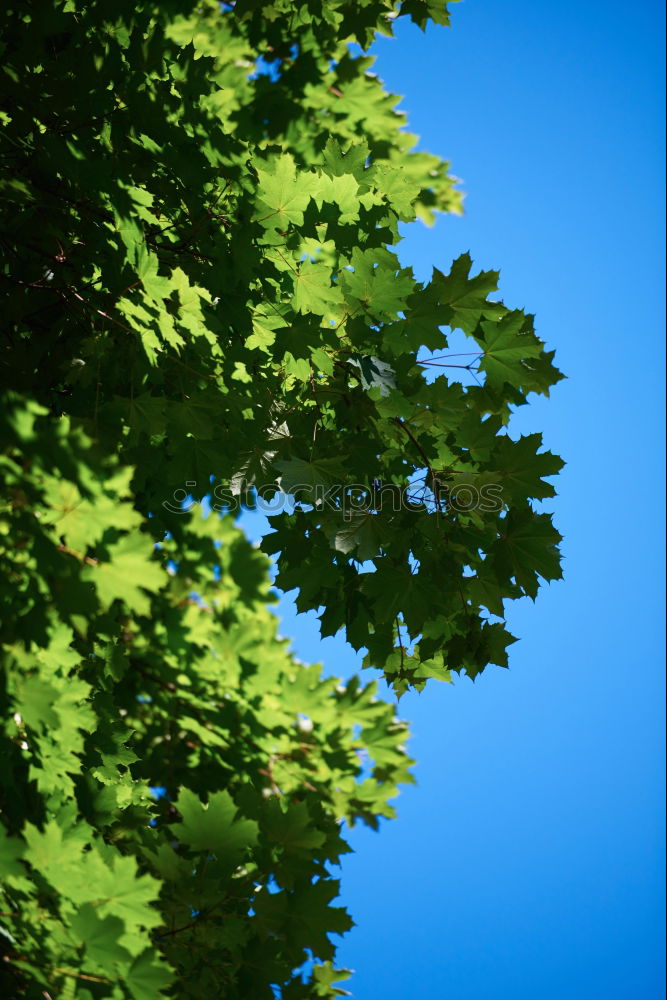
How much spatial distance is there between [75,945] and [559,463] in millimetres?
1842

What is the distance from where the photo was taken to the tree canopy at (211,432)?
A: 187 cm

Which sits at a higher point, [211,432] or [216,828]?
[211,432]

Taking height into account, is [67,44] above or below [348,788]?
above

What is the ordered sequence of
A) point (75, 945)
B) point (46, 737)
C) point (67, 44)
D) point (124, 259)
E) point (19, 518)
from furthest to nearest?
point (67, 44), point (124, 259), point (46, 737), point (75, 945), point (19, 518)

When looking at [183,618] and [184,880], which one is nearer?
[184,880]

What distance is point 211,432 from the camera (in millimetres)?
2262

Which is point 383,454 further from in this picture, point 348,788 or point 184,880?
point 348,788

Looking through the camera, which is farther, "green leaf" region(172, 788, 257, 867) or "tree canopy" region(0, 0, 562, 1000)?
"green leaf" region(172, 788, 257, 867)

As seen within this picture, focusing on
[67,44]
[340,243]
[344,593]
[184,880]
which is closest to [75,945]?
[184,880]

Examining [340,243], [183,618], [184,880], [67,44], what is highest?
[67,44]

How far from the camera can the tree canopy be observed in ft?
6.14

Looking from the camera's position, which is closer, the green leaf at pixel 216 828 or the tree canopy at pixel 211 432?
the tree canopy at pixel 211 432

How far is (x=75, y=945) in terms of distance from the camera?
1.69 m

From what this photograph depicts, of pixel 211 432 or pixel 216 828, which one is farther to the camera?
pixel 211 432
